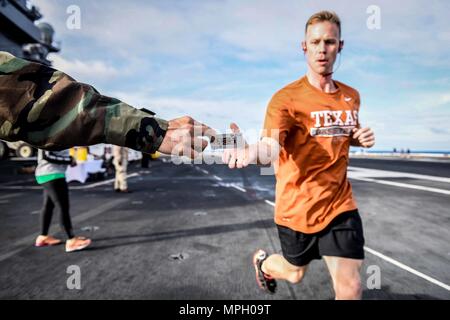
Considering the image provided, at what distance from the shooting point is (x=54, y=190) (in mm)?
4031

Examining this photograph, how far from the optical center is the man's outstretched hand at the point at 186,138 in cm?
97

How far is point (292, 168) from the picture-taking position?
6.95 feet

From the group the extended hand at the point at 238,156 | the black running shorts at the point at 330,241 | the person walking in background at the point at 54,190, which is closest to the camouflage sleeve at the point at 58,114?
the extended hand at the point at 238,156

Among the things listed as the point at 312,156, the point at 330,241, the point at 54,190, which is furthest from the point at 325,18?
the point at 54,190

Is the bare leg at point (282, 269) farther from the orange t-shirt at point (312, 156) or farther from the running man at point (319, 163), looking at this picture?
the orange t-shirt at point (312, 156)

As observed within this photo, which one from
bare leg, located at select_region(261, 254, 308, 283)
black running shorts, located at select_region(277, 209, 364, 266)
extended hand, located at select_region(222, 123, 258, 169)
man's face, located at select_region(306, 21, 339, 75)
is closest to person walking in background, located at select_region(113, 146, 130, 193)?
bare leg, located at select_region(261, 254, 308, 283)

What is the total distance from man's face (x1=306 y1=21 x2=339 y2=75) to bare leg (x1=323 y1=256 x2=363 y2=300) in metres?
1.47

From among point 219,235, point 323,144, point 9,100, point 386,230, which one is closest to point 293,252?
point 323,144

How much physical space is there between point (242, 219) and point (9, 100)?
200 inches

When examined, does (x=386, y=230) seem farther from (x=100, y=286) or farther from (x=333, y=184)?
(x=100, y=286)

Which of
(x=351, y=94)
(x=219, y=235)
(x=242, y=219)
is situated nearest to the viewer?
(x=351, y=94)

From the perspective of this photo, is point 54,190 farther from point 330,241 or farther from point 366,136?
point 366,136

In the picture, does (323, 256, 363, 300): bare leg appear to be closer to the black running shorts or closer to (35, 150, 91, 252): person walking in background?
the black running shorts
